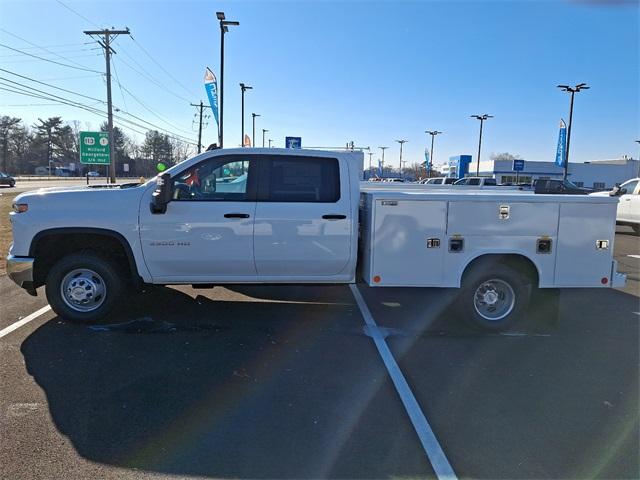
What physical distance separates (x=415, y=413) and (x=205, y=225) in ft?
9.90

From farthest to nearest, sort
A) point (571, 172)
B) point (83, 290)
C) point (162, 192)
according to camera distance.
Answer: point (571, 172) < point (83, 290) < point (162, 192)

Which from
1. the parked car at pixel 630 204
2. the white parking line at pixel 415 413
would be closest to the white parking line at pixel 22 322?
the white parking line at pixel 415 413

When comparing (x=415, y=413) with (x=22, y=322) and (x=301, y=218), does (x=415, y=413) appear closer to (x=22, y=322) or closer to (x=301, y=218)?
(x=301, y=218)

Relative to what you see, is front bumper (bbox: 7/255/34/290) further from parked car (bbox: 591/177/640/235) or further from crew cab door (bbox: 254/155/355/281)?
parked car (bbox: 591/177/640/235)

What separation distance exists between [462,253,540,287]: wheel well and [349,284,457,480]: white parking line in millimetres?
1300

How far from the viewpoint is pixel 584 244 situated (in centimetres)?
538

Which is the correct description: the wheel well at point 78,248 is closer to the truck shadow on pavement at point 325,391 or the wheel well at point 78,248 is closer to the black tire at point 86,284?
the black tire at point 86,284

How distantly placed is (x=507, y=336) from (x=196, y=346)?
358 cm

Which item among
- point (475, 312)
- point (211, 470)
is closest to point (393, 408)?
point (211, 470)

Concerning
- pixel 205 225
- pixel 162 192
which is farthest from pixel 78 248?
pixel 205 225

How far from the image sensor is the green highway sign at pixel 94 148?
27.2 m

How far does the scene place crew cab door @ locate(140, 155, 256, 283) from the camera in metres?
5.23

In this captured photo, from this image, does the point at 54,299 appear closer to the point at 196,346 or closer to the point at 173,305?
the point at 173,305

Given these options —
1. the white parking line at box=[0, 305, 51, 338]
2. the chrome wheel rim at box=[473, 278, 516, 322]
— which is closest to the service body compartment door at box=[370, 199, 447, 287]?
the chrome wheel rim at box=[473, 278, 516, 322]
